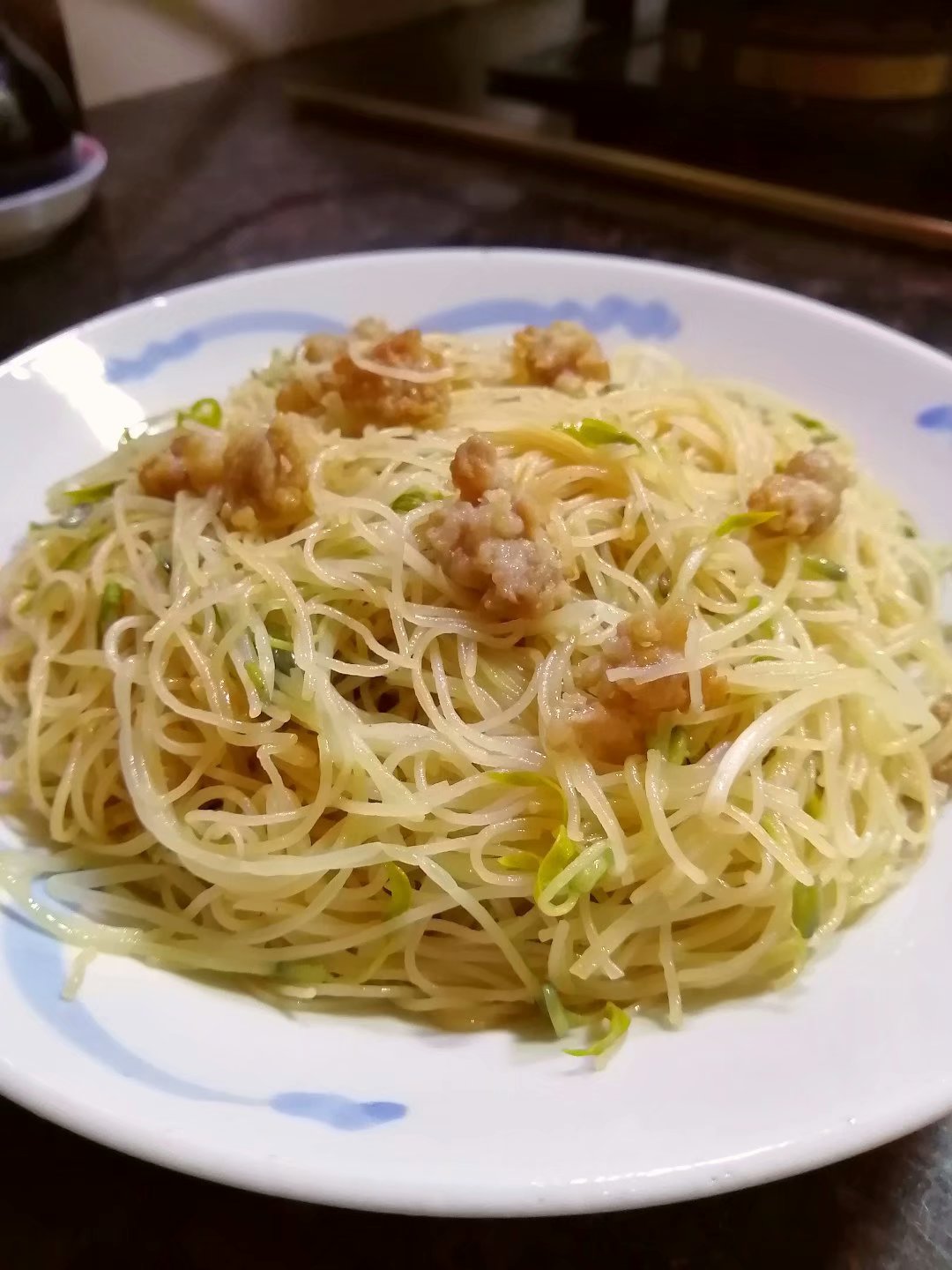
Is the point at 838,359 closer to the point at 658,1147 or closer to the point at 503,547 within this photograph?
the point at 503,547

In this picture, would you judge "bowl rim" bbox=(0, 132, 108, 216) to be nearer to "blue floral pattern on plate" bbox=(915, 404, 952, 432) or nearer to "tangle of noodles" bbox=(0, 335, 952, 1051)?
"tangle of noodles" bbox=(0, 335, 952, 1051)

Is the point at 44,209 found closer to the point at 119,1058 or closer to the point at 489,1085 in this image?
the point at 119,1058

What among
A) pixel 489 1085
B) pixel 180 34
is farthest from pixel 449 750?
pixel 180 34

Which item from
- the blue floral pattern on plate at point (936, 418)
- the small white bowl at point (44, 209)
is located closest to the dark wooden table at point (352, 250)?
the small white bowl at point (44, 209)

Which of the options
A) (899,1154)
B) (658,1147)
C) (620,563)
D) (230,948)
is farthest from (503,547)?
(899,1154)

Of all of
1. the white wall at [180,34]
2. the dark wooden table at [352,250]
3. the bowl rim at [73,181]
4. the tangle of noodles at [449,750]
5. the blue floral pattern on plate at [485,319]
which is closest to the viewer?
the dark wooden table at [352,250]

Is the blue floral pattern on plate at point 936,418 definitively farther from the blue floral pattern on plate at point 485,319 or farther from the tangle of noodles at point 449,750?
the blue floral pattern on plate at point 485,319
